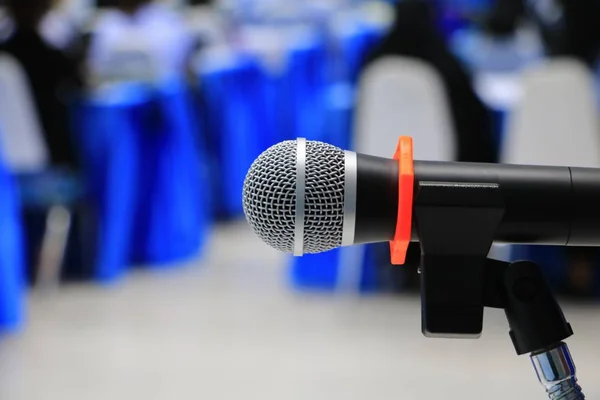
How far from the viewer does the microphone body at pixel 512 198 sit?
613 mm

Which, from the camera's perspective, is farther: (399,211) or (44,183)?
(44,183)

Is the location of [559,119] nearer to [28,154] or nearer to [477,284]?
[28,154]

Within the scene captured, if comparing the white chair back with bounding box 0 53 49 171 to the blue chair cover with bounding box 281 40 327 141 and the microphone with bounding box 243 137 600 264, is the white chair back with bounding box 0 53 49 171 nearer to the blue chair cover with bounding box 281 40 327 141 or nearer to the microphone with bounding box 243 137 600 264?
the blue chair cover with bounding box 281 40 327 141

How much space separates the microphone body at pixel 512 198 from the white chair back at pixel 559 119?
6.77 ft

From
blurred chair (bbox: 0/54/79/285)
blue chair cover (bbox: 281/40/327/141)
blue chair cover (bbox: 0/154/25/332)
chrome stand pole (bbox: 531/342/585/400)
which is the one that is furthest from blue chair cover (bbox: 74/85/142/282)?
chrome stand pole (bbox: 531/342/585/400)

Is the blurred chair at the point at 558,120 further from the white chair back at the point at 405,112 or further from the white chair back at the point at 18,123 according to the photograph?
the white chair back at the point at 18,123

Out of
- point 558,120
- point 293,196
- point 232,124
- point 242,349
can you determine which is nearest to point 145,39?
point 232,124

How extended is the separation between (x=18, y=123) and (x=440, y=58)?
5.39ft

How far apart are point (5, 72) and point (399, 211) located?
2.76 m

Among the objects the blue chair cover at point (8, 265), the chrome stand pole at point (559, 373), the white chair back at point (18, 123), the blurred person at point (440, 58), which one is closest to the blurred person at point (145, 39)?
the white chair back at point (18, 123)

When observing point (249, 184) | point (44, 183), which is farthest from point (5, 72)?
point (249, 184)

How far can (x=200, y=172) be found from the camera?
3.96 m

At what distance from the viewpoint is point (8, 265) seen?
2783 millimetres

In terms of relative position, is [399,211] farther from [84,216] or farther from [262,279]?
[84,216]
